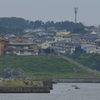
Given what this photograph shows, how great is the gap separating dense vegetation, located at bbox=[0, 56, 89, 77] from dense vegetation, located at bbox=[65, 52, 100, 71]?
7.33 m

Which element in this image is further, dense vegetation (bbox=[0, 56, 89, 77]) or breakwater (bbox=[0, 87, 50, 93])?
dense vegetation (bbox=[0, 56, 89, 77])

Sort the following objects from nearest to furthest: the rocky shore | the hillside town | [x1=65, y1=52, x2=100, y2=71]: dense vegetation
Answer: the rocky shore, [x1=65, y1=52, x2=100, y2=71]: dense vegetation, the hillside town

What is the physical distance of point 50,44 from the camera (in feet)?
567

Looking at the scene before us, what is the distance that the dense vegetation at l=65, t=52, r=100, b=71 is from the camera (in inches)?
5512

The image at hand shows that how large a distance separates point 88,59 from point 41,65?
1569 centimetres

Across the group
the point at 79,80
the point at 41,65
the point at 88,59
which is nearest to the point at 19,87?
the point at 79,80

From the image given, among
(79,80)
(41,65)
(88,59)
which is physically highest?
(88,59)

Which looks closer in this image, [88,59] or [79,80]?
[79,80]

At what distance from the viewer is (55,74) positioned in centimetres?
12531

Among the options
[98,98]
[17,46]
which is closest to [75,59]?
[17,46]

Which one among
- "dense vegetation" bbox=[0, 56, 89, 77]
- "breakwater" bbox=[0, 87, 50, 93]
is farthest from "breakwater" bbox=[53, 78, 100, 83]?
"breakwater" bbox=[0, 87, 50, 93]

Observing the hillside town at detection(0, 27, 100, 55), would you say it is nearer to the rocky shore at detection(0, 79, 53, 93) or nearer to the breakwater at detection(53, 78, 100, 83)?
the breakwater at detection(53, 78, 100, 83)

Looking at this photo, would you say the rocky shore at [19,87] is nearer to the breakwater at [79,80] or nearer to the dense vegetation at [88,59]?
the breakwater at [79,80]

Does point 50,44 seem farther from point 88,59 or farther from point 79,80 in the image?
point 79,80
